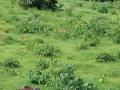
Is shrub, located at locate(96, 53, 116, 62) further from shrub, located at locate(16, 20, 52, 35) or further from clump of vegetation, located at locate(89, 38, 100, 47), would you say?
shrub, located at locate(16, 20, 52, 35)

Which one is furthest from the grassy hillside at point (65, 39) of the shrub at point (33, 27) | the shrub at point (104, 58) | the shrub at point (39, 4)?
the shrub at point (39, 4)

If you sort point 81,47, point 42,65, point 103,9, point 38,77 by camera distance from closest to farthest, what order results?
point 38,77 < point 42,65 < point 81,47 < point 103,9

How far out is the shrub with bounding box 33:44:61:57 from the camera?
18003 millimetres

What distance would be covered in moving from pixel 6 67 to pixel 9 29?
6.04 m

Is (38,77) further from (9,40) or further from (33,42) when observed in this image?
(9,40)

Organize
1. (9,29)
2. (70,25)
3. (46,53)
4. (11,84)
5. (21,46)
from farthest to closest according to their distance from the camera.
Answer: (70,25) → (9,29) → (21,46) → (46,53) → (11,84)

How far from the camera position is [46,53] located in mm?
17969

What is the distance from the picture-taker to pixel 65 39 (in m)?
20.8

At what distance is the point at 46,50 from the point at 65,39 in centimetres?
287

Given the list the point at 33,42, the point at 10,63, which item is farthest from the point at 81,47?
the point at 10,63

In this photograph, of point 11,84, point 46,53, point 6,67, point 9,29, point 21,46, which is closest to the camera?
point 11,84

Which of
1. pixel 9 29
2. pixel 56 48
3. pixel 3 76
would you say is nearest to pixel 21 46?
pixel 56 48

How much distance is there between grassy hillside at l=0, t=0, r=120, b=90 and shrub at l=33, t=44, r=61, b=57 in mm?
Answer: 88

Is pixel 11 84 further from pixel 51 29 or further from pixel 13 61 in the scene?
pixel 51 29
